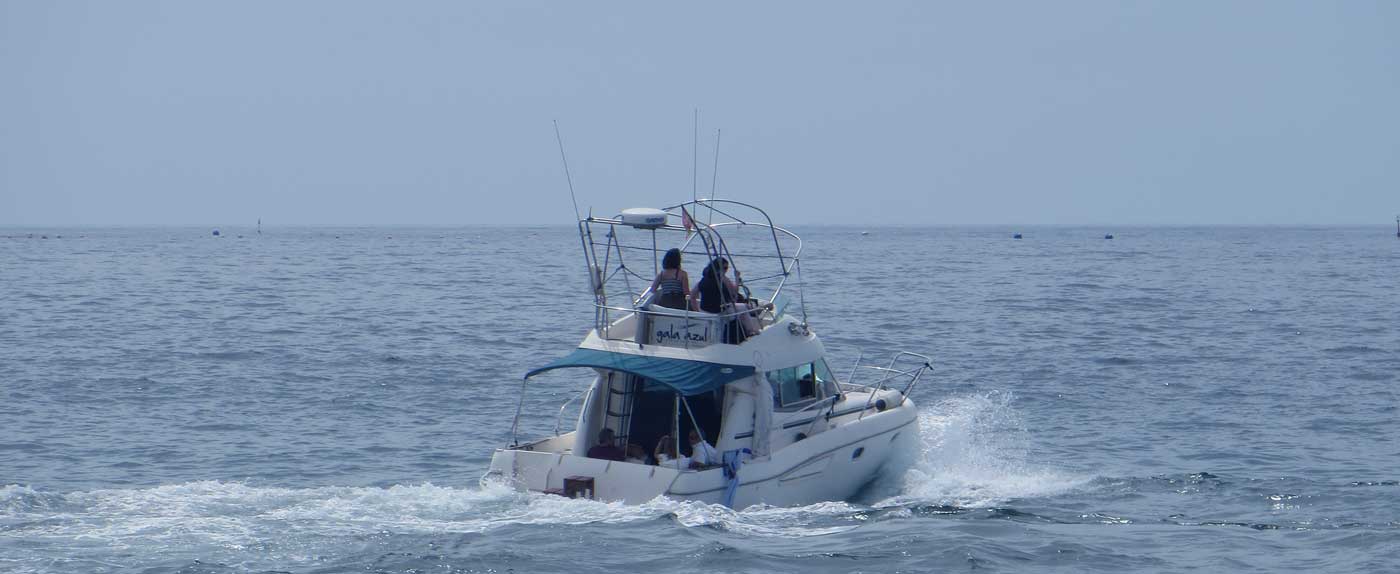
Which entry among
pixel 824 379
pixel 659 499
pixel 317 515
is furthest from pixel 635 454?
pixel 317 515

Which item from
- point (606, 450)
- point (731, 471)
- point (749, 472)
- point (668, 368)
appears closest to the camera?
point (731, 471)

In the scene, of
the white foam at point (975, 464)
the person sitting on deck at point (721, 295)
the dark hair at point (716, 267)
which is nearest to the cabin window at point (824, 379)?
the person sitting on deck at point (721, 295)

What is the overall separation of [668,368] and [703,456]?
3.40ft

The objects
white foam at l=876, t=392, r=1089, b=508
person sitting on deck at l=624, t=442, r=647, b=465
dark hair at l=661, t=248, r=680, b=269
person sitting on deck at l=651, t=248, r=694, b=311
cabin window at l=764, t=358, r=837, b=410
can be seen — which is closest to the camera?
person sitting on deck at l=624, t=442, r=647, b=465

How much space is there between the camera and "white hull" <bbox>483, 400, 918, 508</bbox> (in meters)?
15.6

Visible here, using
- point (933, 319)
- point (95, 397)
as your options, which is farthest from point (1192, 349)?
point (95, 397)

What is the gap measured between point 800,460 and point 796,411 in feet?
2.90

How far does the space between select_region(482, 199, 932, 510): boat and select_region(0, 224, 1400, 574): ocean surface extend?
39 centimetres

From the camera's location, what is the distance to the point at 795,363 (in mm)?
17438

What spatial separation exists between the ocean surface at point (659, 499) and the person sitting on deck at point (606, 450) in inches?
35.6

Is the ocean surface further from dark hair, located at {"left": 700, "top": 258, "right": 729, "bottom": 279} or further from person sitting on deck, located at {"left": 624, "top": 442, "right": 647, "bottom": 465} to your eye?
dark hair, located at {"left": 700, "top": 258, "right": 729, "bottom": 279}

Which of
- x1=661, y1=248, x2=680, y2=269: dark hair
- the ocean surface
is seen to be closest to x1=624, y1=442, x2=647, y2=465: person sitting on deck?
the ocean surface

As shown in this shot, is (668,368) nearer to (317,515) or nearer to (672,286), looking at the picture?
(672,286)

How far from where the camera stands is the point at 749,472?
16.0 metres
